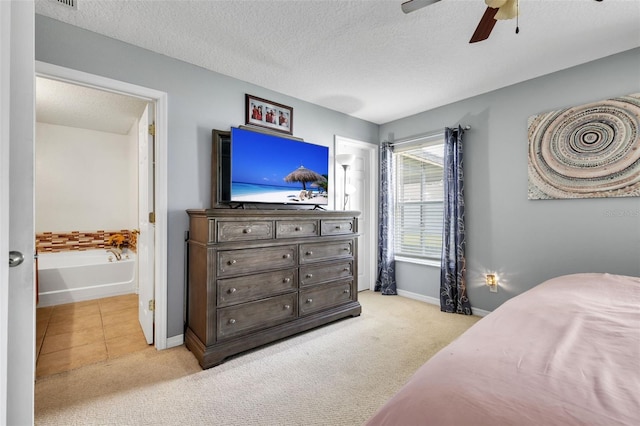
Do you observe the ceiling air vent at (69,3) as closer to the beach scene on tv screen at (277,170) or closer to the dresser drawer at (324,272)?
the beach scene on tv screen at (277,170)

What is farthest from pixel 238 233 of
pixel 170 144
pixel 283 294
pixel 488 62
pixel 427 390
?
pixel 488 62

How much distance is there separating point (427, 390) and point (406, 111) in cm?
359

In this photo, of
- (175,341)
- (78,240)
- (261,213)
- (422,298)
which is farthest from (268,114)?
(78,240)

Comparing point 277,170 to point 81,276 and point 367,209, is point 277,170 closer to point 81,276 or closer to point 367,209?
point 367,209

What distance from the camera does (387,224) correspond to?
4.00m

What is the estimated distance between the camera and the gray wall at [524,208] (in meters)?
2.40

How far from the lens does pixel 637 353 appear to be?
0.89m

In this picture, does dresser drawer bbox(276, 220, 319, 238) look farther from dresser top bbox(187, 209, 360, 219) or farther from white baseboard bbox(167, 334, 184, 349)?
white baseboard bbox(167, 334, 184, 349)

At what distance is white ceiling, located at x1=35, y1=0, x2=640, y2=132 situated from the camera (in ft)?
6.23

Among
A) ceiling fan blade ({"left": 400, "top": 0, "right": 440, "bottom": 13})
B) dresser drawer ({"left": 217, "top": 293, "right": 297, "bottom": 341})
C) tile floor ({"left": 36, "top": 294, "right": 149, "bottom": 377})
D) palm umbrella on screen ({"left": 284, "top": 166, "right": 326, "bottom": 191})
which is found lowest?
tile floor ({"left": 36, "top": 294, "right": 149, "bottom": 377})

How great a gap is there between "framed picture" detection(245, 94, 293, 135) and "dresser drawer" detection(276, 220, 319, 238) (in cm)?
113

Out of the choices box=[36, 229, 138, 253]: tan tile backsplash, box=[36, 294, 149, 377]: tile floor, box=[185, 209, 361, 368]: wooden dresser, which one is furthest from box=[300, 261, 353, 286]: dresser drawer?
box=[36, 229, 138, 253]: tan tile backsplash

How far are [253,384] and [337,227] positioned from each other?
1.61 m

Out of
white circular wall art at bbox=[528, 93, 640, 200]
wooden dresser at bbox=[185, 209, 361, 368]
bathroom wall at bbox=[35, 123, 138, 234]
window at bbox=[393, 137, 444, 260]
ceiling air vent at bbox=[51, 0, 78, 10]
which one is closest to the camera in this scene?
ceiling air vent at bbox=[51, 0, 78, 10]
